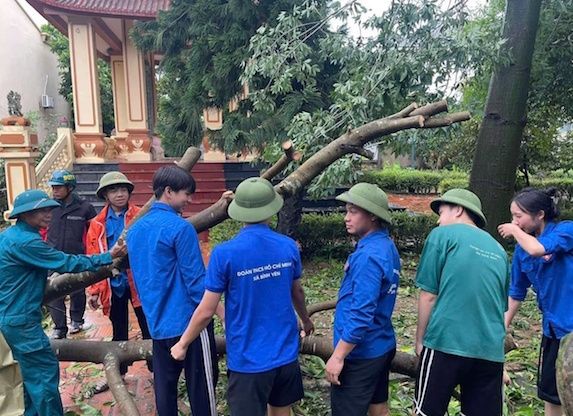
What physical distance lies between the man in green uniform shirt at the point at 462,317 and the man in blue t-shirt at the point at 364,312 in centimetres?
20

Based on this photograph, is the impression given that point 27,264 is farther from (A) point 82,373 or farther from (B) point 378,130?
(B) point 378,130

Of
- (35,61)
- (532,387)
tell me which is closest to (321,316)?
(532,387)

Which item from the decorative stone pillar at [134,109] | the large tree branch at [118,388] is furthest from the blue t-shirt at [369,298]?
the decorative stone pillar at [134,109]

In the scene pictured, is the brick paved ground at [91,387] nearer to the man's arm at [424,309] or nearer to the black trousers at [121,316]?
the black trousers at [121,316]

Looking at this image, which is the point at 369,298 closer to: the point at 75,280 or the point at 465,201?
the point at 465,201

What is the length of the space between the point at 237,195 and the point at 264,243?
30 cm

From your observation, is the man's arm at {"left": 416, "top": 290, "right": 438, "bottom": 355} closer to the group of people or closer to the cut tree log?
the group of people

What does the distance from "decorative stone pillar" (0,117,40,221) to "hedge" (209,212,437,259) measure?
466 cm

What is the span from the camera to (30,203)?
9.44 feet

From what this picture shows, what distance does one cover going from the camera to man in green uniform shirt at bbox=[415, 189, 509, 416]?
2244 mm

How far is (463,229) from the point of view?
7.56ft

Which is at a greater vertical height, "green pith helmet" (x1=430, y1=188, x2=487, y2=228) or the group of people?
"green pith helmet" (x1=430, y1=188, x2=487, y2=228)

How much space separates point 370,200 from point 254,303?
30.7 inches

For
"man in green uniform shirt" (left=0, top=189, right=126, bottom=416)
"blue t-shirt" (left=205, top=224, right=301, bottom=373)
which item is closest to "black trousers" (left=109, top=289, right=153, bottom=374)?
"man in green uniform shirt" (left=0, top=189, right=126, bottom=416)
